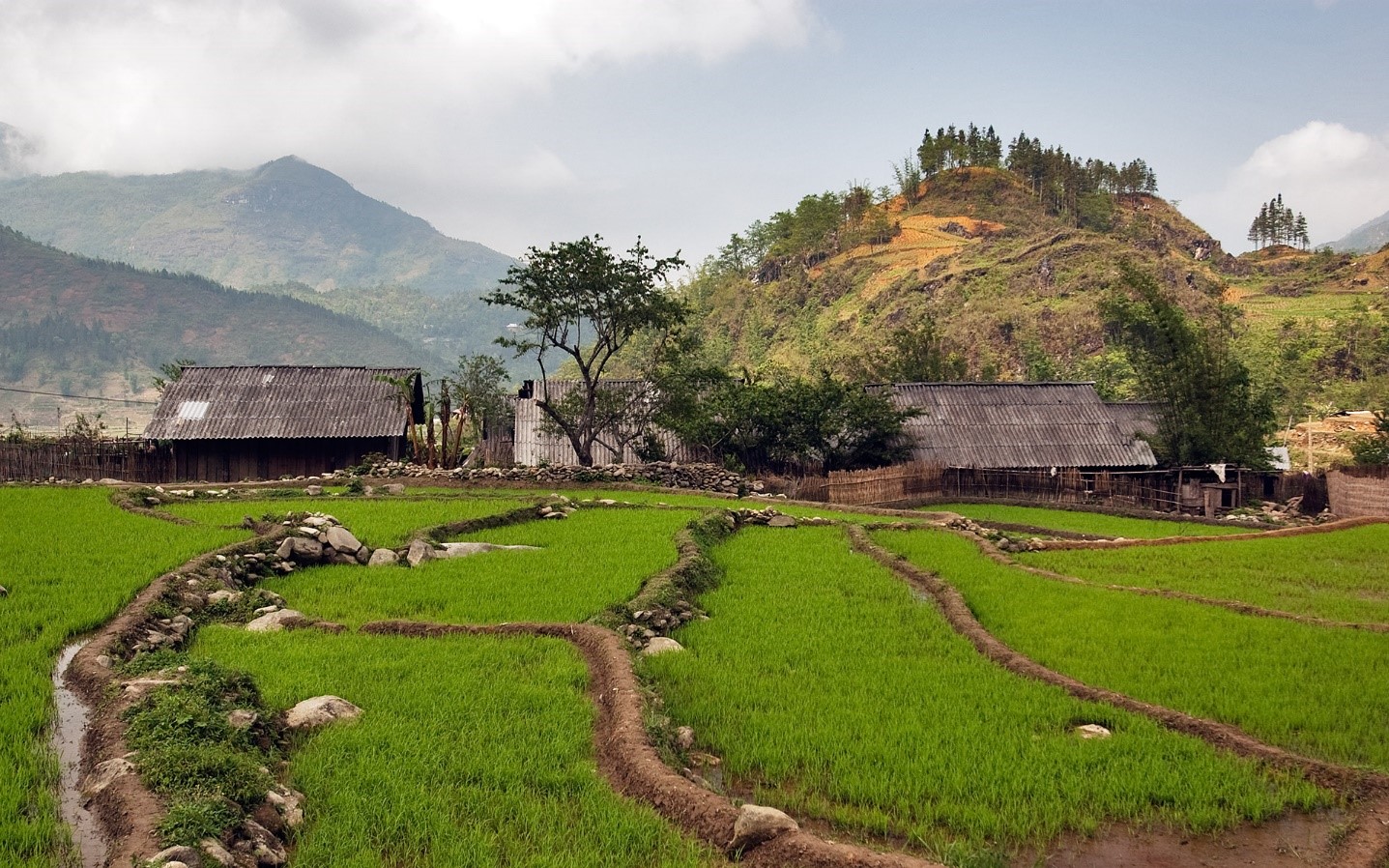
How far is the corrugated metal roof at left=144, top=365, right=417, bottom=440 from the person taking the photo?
86.7 ft

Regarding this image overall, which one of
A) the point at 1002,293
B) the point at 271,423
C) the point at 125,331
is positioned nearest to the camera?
the point at 271,423

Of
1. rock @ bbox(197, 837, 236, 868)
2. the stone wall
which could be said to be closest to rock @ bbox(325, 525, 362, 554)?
rock @ bbox(197, 837, 236, 868)

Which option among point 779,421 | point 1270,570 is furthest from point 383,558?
point 779,421

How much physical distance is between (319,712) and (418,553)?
19.4 ft

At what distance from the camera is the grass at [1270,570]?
1111 centimetres

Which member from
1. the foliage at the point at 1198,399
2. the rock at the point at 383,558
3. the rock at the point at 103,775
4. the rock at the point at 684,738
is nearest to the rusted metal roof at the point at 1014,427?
the foliage at the point at 1198,399

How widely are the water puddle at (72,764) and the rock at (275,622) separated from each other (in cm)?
142

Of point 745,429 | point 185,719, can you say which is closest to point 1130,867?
point 185,719

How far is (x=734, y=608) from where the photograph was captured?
9.71 m

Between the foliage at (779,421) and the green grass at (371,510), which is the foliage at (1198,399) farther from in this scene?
the green grass at (371,510)

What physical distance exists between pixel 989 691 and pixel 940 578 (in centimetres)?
427

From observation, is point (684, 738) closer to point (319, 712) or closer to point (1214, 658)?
point (319, 712)

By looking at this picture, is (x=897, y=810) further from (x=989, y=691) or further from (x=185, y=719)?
(x=185, y=719)

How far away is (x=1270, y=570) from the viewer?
43.5 feet
